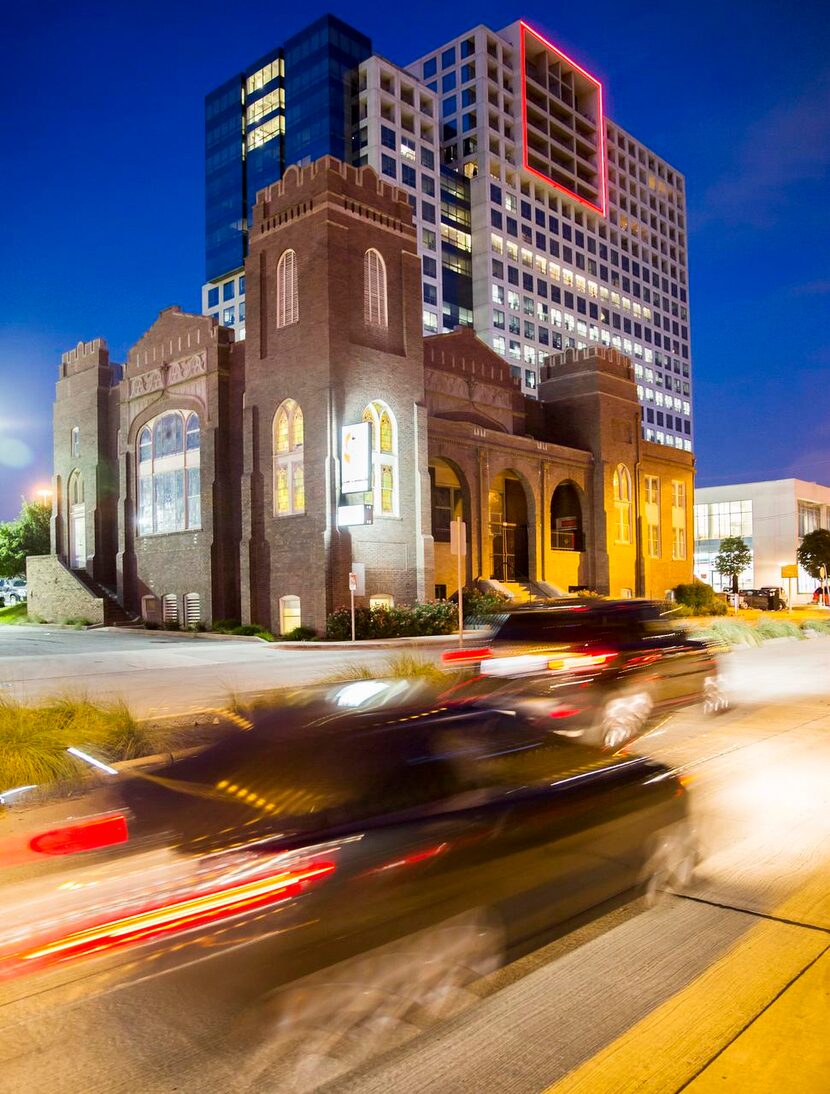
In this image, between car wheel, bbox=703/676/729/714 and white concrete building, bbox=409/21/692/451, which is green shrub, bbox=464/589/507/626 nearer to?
car wheel, bbox=703/676/729/714

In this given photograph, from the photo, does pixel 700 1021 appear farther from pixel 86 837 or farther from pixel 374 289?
pixel 374 289

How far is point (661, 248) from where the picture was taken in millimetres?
116125

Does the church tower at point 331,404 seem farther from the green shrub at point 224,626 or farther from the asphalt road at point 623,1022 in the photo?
the asphalt road at point 623,1022

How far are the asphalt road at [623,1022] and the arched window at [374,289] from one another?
28.8 m

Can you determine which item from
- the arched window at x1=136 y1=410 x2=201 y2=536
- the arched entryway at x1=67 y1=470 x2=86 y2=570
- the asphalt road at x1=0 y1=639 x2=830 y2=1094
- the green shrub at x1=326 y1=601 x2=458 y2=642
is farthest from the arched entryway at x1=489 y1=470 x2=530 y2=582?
the asphalt road at x1=0 y1=639 x2=830 y2=1094

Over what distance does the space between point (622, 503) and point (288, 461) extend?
2140cm

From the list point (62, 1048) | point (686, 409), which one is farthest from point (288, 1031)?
point (686, 409)

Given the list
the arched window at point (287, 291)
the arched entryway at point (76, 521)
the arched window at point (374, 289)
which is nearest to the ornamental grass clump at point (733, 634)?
the arched window at point (374, 289)

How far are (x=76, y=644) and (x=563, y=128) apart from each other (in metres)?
92.0

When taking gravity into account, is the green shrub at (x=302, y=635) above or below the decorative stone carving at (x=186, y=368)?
below

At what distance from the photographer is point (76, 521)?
136 ft

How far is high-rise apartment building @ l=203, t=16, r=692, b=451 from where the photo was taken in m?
81.1

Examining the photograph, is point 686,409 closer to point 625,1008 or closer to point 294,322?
point 294,322

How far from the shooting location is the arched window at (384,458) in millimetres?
30953
